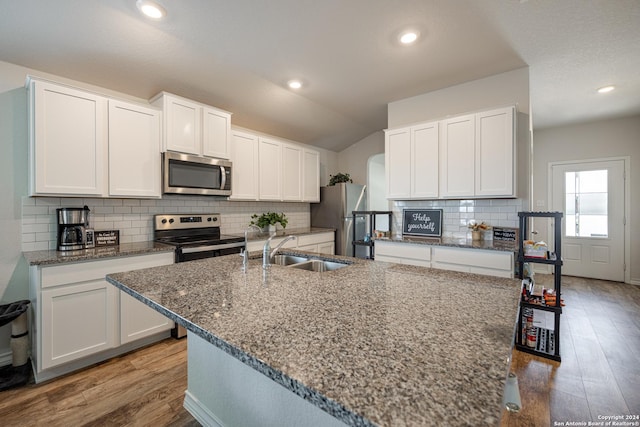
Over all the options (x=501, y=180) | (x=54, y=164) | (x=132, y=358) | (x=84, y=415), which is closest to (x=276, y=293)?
(x=84, y=415)

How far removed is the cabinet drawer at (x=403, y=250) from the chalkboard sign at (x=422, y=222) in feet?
1.58

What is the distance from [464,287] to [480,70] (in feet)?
A: 8.36

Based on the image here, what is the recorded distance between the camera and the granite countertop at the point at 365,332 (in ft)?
1.68

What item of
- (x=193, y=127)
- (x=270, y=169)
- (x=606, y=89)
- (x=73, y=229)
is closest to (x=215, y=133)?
(x=193, y=127)

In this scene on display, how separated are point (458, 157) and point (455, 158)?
0.10ft

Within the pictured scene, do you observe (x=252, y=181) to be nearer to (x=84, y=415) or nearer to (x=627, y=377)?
(x=84, y=415)

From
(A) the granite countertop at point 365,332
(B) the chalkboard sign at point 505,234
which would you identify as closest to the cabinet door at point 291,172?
(B) the chalkboard sign at point 505,234

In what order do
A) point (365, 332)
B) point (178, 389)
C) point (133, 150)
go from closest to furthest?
point (365, 332)
point (178, 389)
point (133, 150)

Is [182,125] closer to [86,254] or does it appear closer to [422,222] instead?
[86,254]

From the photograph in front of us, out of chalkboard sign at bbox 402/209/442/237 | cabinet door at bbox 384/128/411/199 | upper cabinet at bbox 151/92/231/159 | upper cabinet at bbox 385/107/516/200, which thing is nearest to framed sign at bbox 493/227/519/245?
upper cabinet at bbox 385/107/516/200

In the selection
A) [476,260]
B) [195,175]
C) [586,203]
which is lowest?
[476,260]

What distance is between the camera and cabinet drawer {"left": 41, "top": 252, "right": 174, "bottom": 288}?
2.01 m

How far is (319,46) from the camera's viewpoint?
2.48 metres

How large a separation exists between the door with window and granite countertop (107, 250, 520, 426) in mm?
4871
